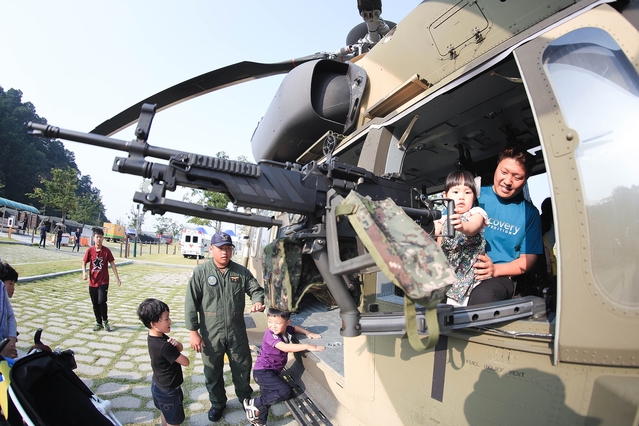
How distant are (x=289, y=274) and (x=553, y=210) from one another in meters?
1.53

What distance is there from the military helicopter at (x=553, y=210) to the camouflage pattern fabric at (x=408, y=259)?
0.11 m

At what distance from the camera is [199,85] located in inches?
191

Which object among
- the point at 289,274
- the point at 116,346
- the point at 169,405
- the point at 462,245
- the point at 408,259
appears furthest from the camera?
the point at 116,346

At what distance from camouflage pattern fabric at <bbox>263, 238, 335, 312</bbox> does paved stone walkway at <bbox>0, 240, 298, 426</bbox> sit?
1937 millimetres

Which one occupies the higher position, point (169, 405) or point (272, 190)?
point (272, 190)

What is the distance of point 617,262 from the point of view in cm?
158

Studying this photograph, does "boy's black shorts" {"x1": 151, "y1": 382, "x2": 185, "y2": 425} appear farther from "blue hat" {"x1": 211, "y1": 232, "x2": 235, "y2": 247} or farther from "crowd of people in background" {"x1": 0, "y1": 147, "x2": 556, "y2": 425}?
"blue hat" {"x1": 211, "y1": 232, "x2": 235, "y2": 247}

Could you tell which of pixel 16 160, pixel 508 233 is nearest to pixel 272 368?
pixel 508 233

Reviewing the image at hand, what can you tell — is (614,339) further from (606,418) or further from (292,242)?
(292,242)

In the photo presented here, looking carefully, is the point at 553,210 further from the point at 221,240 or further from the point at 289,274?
the point at 221,240

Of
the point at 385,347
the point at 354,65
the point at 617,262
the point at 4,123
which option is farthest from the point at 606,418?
the point at 4,123

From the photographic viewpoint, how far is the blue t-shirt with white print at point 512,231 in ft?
7.71

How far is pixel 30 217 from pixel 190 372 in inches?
1870

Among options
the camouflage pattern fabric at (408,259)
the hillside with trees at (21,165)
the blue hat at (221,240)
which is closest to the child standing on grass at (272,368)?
the blue hat at (221,240)
